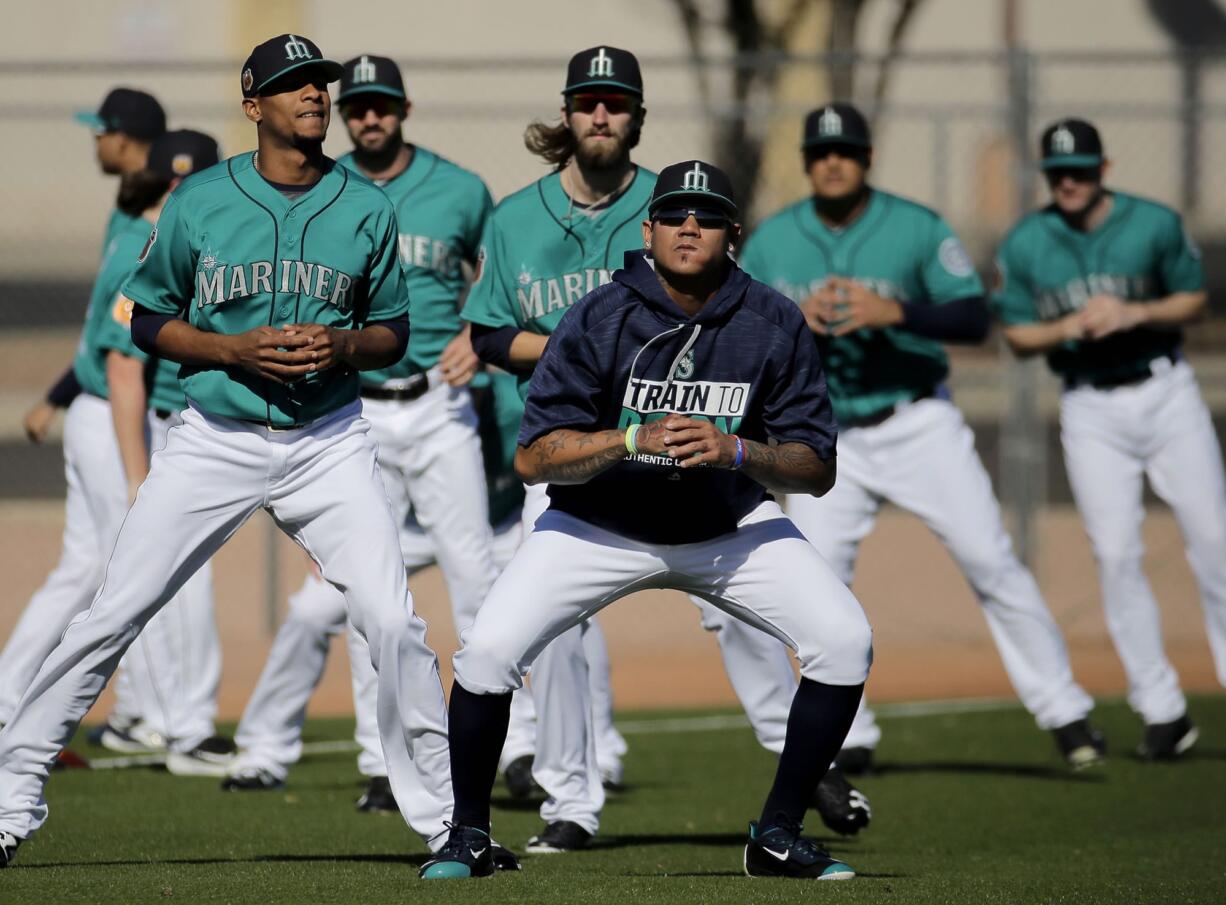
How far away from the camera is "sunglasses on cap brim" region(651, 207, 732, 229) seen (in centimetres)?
573

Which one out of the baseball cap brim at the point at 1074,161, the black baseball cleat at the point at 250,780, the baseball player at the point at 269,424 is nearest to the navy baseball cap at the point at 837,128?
the baseball cap brim at the point at 1074,161

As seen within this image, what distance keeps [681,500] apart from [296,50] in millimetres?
1707

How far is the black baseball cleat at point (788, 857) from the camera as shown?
574 cm

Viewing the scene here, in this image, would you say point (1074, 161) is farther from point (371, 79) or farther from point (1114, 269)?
point (371, 79)

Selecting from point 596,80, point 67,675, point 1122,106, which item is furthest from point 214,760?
point 1122,106

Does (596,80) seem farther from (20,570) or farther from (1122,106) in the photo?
(20,570)

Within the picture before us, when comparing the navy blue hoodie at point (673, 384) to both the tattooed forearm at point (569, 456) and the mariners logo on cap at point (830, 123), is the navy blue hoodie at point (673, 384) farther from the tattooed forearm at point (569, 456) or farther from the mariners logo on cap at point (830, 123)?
the mariners logo on cap at point (830, 123)

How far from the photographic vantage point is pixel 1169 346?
9.05 metres

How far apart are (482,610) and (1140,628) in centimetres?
433

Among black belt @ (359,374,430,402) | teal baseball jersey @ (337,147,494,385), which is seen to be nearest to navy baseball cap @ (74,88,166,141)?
teal baseball jersey @ (337,147,494,385)

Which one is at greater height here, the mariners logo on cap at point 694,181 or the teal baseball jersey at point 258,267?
the mariners logo on cap at point 694,181

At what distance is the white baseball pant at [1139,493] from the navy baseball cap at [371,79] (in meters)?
3.44

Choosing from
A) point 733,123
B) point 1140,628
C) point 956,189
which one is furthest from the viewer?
point 956,189

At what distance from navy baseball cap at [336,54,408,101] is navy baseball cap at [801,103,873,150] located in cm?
164
